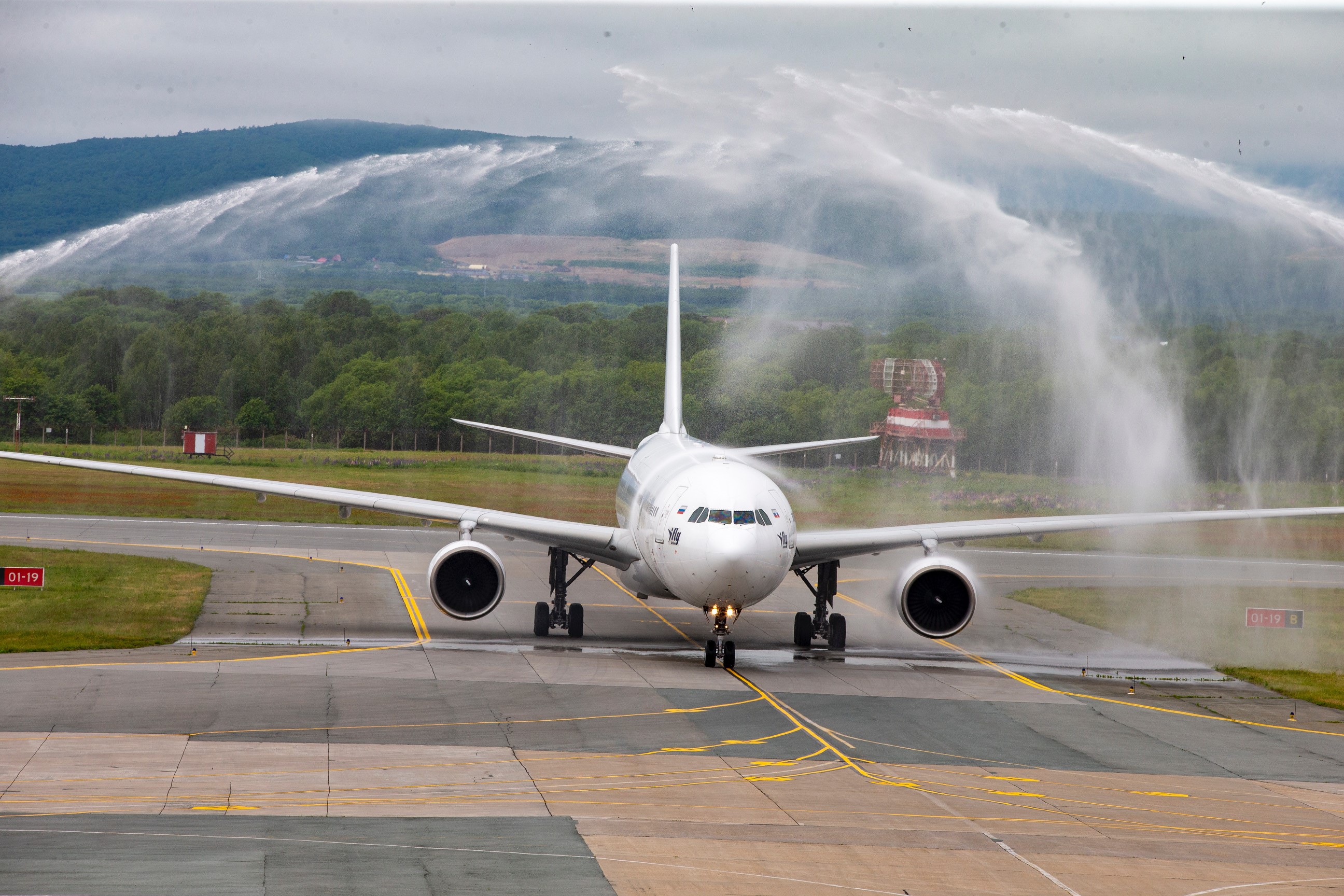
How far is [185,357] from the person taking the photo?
80.4m

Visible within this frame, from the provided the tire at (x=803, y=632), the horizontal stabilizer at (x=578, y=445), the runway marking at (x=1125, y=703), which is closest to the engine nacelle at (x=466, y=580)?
the horizontal stabilizer at (x=578, y=445)

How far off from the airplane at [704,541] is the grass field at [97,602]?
152 inches

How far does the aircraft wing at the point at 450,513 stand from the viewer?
3384 centimetres

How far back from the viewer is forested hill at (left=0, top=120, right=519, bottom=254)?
108 m

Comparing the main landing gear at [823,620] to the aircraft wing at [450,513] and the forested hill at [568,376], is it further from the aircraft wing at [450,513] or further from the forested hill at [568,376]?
the forested hill at [568,376]

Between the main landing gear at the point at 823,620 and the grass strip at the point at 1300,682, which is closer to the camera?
the grass strip at the point at 1300,682

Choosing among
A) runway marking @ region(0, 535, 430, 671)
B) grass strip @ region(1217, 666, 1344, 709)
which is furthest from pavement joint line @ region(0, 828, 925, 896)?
grass strip @ region(1217, 666, 1344, 709)

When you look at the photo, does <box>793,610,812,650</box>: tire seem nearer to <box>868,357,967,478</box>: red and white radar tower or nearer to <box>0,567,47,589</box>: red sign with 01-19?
<box>0,567,47,589</box>: red sign with 01-19

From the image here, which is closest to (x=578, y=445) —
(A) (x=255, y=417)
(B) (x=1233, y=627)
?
(B) (x=1233, y=627)

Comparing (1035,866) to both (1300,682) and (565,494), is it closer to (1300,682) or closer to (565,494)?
(1300,682)

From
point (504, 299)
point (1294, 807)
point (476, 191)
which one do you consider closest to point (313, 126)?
point (476, 191)

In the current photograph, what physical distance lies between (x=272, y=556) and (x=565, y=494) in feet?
71.6

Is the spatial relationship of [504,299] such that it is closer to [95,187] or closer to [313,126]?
[95,187]

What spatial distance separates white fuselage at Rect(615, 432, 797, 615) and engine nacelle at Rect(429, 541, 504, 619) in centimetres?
368
